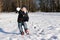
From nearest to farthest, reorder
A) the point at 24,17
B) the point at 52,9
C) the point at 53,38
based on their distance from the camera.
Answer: the point at 53,38
the point at 24,17
the point at 52,9

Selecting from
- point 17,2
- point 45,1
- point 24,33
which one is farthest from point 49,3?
point 24,33

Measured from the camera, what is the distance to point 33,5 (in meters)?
48.0

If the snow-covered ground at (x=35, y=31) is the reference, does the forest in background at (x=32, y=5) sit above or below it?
below

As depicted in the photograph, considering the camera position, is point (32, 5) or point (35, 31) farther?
point (32, 5)

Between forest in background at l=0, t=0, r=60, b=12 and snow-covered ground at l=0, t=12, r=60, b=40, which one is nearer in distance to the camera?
snow-covered ground at l=0, t=12, r=60, b=40

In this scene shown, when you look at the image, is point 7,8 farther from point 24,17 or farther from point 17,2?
point 24,17

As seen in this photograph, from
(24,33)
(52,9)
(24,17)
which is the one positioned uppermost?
(24,17)

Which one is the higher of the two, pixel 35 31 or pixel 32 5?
pixel 35 31

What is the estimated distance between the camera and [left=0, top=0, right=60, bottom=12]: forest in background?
4750 cm

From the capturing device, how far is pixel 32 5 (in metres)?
48.0

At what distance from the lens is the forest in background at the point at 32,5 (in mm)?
47497

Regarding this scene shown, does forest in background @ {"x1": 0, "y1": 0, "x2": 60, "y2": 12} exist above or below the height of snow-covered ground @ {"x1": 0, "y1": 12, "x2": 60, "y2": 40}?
below

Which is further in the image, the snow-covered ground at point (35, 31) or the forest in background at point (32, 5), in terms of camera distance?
the forest in background at point (32, 5)

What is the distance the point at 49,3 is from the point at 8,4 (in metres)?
8.00
